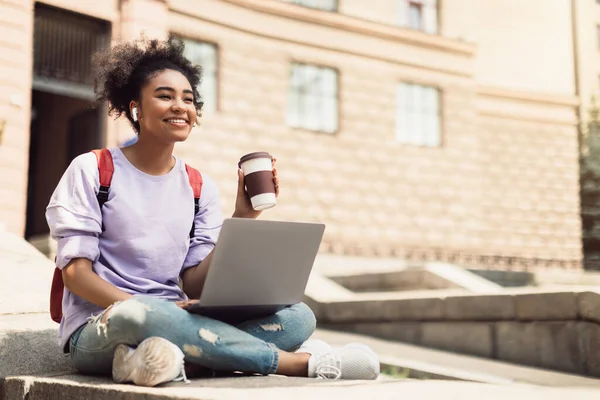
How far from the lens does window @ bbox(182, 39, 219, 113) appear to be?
13641 millimetres

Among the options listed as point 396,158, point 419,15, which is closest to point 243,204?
point 396,158

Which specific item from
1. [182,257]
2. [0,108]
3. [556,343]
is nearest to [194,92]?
[182,257]

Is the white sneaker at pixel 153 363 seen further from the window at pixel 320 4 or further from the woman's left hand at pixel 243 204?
the window at pixel 320 4

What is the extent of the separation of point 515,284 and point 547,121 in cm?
731

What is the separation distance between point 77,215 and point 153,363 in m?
0.80

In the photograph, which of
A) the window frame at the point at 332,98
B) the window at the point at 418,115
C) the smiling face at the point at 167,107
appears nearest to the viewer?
the smiling face at the point at 167,107

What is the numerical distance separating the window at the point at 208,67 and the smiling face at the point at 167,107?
406 inches

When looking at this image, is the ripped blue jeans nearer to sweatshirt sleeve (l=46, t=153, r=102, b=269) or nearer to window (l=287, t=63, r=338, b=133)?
sweatshirt sleeve (l=46, t=153, r=102, b=269)

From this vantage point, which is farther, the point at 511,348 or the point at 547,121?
the point at 547,121

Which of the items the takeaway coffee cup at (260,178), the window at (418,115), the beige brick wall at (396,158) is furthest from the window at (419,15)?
the takeaway coffee cup at (260,178)

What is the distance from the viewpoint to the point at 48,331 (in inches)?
152

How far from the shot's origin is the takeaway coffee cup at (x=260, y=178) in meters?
3.10

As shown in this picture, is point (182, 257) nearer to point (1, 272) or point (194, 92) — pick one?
point (194, 92)

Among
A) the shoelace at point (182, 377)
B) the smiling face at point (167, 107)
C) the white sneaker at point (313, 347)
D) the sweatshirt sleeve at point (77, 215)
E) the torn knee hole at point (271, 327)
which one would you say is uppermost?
the smiling face at point (167, 107)
